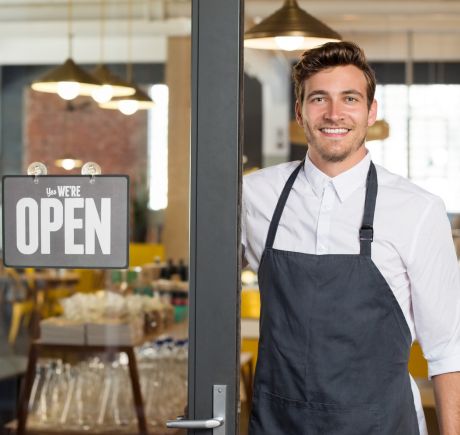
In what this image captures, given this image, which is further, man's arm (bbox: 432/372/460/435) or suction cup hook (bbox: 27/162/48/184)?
man's arm (bbox: 432/372/460/435)

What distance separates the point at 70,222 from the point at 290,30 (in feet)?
4.72

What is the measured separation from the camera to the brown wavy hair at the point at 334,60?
1853mm

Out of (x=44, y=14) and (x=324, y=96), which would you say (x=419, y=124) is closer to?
(x=44, y=14)

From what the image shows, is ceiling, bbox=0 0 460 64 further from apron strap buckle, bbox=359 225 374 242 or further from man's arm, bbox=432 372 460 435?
man's arm, bbox=432 372 460 435

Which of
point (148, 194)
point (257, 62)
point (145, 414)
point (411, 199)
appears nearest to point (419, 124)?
point (257, 62)

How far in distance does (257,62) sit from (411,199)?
27.3 ft

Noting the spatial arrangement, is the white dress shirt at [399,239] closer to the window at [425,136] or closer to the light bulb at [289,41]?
the light bulb at [289,41]

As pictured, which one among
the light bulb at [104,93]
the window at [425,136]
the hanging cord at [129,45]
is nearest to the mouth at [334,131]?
the light bulb at [104,93]

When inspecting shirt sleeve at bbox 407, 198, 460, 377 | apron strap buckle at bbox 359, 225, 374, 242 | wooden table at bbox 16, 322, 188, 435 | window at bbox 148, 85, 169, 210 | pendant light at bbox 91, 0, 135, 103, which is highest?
pendant light at bbox 91, 0, 135, 103

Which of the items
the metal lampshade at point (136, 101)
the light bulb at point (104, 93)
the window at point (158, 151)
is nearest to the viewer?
the light bulb at point (104, 93)

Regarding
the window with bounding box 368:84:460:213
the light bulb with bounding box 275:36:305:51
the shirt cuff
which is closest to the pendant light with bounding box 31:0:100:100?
the light bulb with bounding box 275:36:305:51

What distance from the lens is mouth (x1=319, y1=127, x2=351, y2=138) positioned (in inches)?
72.1

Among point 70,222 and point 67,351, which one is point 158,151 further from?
point 70,222

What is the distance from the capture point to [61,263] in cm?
175
